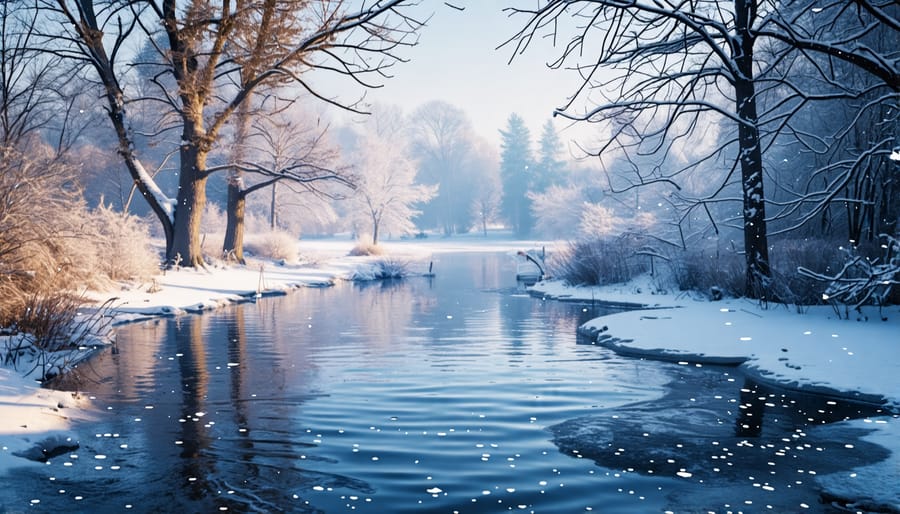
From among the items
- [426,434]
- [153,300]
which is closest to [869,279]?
[426,434]

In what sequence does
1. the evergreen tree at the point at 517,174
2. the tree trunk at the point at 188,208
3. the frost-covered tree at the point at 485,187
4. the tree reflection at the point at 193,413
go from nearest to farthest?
the tree reflection at the point at 193,413 → the tree trunk at the point at 188,208 → the evergreen tree at the point at 517,174 → the frost-covered tree at the point at 485,187

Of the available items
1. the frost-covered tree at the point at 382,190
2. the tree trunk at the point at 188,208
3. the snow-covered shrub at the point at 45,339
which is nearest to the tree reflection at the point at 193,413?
the snow-covered shrub at the point at 45,339

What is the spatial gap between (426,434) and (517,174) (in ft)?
247

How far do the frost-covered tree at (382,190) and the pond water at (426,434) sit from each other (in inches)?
1692

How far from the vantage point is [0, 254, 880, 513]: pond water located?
5.45m

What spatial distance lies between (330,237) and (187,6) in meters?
47.2

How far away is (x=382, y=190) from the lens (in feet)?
184

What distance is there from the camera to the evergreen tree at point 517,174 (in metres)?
A: 77.9

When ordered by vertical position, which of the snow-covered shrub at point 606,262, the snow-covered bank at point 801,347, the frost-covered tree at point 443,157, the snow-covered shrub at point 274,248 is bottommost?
the snow-covered bank at point 801,347

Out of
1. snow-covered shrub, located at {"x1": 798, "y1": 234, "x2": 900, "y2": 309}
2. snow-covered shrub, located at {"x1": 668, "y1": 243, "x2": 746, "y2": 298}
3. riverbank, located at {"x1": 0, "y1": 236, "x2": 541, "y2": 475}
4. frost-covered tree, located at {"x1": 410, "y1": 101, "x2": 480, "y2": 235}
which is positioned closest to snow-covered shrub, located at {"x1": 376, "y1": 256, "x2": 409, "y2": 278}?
riverbank, located at {"x1": 0, "y1": 236, "x2": 541, "y2": 475}

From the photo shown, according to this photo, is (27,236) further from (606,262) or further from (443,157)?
(443,157)

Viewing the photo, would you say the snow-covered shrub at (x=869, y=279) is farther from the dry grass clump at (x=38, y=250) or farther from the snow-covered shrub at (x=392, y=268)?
the snow-covered shrub at (x=392, y=268)

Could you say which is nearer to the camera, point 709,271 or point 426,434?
point 426,434

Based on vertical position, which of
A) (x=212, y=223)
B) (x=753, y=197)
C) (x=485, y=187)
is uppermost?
(x=485, y=187)
